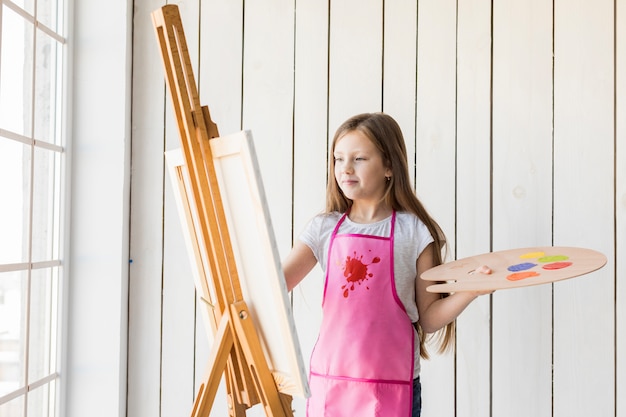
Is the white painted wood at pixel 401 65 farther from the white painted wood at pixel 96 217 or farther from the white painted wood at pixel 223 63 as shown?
the white painted wood at pixel 96 217

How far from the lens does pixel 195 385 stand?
174 centimetres

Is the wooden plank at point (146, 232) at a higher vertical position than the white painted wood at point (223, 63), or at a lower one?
lower

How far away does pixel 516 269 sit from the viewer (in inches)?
48.3

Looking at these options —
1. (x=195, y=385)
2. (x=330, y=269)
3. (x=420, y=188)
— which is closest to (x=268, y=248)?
(x=330, y=269)

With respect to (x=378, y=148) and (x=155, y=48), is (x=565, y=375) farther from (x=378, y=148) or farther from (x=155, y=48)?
(x=155, y=48)

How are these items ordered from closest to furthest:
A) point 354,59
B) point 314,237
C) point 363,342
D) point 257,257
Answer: point 257,257
point 363,342
point 314,237
point 354,59

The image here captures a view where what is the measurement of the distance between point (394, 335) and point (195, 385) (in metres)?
0.67

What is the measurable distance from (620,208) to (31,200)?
57.3 inches

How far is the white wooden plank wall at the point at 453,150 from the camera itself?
5.25ft

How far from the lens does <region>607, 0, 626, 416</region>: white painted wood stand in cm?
158

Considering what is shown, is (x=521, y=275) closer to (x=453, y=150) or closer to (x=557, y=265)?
(x=557, y=265)

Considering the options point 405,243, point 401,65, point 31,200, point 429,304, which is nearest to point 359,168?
point 405,243

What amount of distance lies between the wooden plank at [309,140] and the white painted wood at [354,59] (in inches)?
1.0

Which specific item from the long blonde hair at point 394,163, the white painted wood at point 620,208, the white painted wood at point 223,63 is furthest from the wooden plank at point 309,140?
the white painted wood at point 620,208
